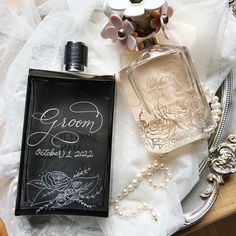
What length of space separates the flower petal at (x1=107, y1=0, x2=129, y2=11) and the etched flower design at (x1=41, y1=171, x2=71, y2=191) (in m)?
0.24

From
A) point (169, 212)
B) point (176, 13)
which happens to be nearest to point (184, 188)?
point (169, 212)

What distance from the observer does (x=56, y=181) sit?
608 millimetres

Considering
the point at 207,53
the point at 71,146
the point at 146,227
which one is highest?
the point at 207,53

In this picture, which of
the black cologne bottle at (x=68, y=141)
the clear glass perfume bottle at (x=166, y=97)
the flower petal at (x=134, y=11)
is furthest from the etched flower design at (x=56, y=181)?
the flower petal at (x=134, y=11)

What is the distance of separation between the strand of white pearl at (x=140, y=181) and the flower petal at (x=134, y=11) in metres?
0.21

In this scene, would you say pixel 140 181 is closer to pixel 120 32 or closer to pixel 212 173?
pixel 212 173

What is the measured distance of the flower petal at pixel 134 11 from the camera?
0.58 m

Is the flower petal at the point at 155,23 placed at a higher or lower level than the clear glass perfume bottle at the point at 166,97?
higher

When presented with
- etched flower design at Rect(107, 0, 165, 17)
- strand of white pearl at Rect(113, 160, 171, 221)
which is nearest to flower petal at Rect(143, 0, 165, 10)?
etched flower design at Rect(107, 0, 165, 17)

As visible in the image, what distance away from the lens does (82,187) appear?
0.61 m

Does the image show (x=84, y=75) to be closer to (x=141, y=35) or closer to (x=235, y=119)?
(x=141, y=35)

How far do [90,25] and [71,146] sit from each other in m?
0.20

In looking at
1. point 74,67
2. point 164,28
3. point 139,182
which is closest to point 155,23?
point 164,28

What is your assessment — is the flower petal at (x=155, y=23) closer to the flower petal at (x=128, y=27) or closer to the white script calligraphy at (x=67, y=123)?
the flower petal at (x=128, y=27)
